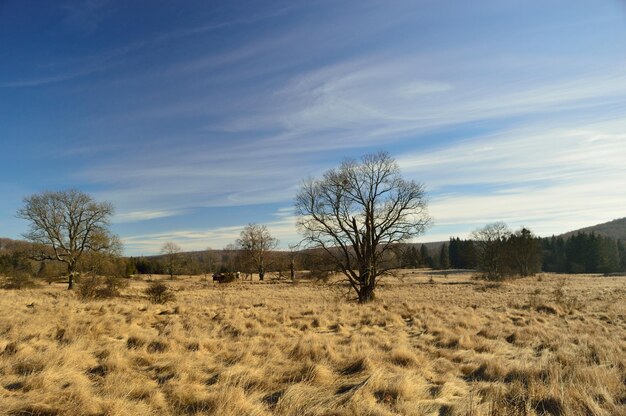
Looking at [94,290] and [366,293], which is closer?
[94,290]

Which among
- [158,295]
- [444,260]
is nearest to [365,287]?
[158,295]

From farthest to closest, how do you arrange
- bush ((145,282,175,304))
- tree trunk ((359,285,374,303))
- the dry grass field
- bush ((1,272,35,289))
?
bush ((1,272,35,289)), tree trunk ((359,285,374,303)), bush ((145,282,175,304)), the dry grass field

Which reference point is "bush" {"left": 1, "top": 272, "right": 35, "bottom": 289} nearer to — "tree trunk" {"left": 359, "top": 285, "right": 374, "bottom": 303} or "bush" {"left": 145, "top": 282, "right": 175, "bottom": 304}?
"bush" {"left": 145, "top": 282, "right": 175, "bottom": 304}

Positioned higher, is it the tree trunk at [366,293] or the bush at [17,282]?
the bush at [17,282]

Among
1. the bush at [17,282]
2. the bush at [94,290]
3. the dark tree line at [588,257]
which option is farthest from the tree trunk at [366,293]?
the dark tree line at [588,257]

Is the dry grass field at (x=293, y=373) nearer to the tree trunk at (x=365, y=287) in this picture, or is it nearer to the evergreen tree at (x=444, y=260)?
the tree trunk at (x=365, y=287)

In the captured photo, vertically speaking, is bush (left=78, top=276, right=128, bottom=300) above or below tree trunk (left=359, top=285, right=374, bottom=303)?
above

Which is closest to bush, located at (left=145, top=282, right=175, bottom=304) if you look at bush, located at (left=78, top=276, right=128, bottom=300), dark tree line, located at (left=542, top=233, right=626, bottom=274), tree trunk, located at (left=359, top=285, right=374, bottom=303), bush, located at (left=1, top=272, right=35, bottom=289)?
bush, located at (left=78, top=276, right=128, bottom=300)

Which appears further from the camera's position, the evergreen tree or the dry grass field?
the evergreen tree

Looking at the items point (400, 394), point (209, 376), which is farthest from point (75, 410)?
point (400, 394)

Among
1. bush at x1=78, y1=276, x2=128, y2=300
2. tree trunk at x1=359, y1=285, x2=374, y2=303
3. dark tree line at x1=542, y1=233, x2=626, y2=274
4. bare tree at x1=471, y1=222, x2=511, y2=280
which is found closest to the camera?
bush at x1=78, y1=276, x2=128, y2=300

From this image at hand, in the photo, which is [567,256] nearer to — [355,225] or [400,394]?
[355,225]

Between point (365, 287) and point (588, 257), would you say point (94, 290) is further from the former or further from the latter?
point (588, 257)

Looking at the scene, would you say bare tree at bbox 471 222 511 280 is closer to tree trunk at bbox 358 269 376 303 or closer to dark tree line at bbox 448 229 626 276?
dark tree line at bbox 448 229 626 276
